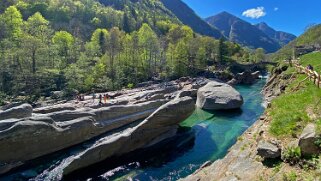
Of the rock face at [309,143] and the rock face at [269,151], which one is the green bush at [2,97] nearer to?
the rock face at [269,151]

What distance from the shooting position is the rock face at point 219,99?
54000 millimetres

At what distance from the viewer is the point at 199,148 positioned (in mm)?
34938

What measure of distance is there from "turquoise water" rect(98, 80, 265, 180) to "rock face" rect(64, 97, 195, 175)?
2.61m

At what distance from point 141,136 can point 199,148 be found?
710 centimetres

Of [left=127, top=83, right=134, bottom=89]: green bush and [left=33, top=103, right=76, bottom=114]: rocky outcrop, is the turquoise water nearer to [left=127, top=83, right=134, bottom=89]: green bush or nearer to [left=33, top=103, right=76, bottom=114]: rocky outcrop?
[left=33, top=103, right=76, bottom=114]: rocky outcrop

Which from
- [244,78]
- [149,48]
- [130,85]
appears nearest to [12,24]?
[149,48]

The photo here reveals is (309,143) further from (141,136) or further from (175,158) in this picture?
(141,136)

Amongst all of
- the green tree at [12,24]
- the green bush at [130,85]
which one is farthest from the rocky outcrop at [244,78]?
the green tree at [12,24]

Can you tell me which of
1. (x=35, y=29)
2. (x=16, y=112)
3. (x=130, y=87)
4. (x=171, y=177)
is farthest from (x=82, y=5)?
(x=171, y=177)

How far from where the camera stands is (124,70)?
91.0m

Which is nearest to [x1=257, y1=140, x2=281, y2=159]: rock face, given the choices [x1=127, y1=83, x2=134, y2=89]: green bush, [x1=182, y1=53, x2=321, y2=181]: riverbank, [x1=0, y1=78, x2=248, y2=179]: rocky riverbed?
[x1=182, y1=53, x2=321, y2=181]: riverbank

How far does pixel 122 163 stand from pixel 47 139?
376 inches

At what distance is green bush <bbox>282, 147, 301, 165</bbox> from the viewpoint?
1498cm

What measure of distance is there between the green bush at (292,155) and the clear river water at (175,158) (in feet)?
44.7
